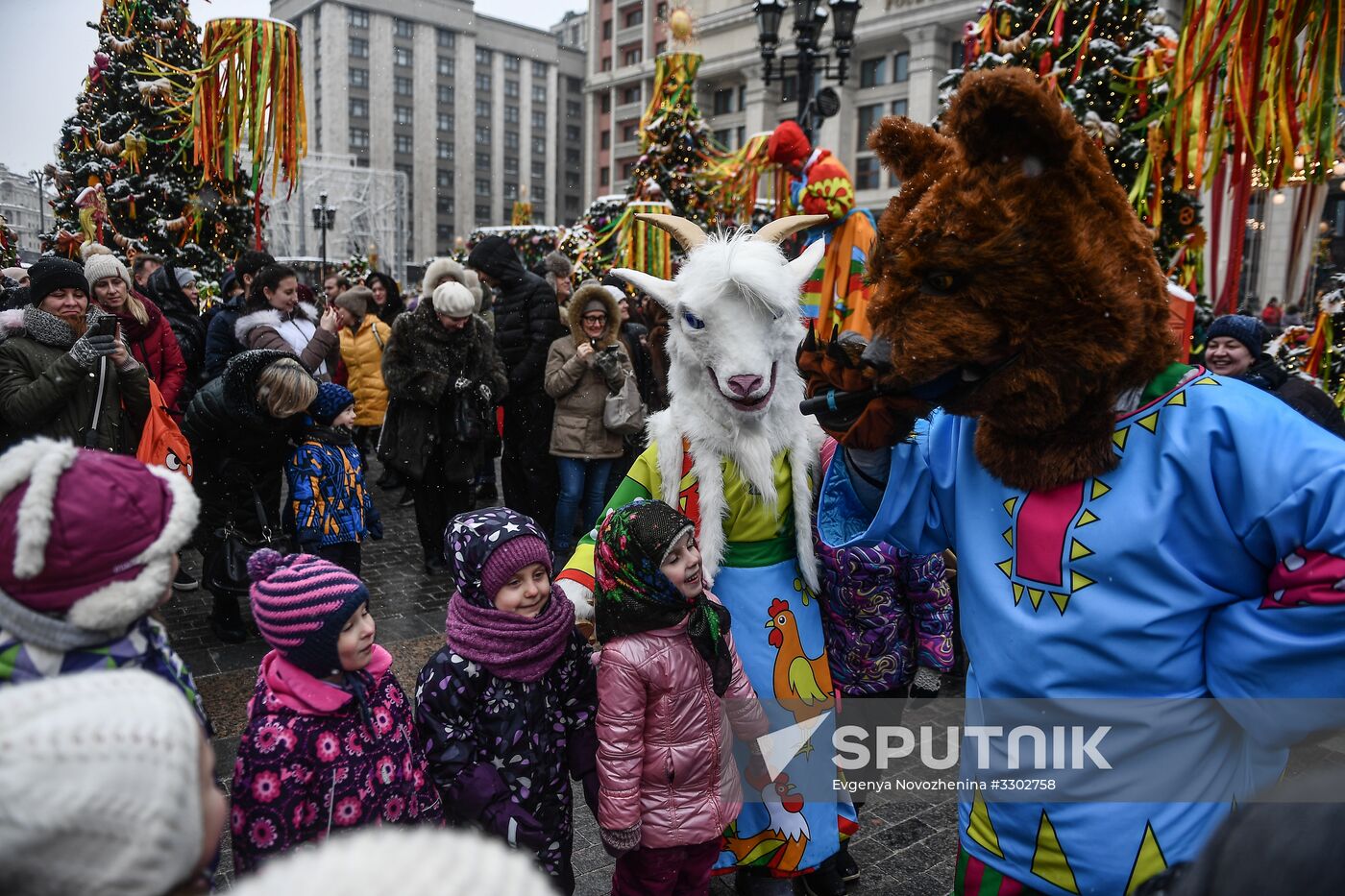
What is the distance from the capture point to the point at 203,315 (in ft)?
23.7

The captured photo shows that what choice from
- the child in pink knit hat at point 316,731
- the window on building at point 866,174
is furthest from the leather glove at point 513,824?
the window on building at point 866,174

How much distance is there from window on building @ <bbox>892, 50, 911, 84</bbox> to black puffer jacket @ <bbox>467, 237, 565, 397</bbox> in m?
48.3

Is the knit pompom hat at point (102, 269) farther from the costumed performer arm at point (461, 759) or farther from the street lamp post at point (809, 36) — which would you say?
the street lamp post at point (809, 36)

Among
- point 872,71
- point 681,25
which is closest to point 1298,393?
point 681,25

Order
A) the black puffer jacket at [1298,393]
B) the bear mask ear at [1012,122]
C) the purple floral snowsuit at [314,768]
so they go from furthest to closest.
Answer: the black puffer jacket at [1298,393], the purple floral snowsuit at [314,768], the bear mask ear at [1012,122]

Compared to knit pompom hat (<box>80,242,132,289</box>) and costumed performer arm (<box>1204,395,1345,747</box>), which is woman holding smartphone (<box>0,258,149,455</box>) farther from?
costumed performer arm (<box>1204,395,1345,747</box>)

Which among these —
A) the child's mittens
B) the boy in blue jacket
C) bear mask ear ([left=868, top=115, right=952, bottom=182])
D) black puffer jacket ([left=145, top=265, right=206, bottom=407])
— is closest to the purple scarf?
the child's mittens

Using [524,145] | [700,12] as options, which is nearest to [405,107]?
[524,145]

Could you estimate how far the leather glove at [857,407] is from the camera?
6.77 ft

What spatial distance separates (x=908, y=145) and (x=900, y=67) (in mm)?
53124

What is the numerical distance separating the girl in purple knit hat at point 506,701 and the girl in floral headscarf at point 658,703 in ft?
0.50

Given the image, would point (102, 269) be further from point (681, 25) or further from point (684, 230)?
point (681, 25)

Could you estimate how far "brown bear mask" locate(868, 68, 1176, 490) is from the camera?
5.93 feet

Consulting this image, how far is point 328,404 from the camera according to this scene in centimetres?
468
